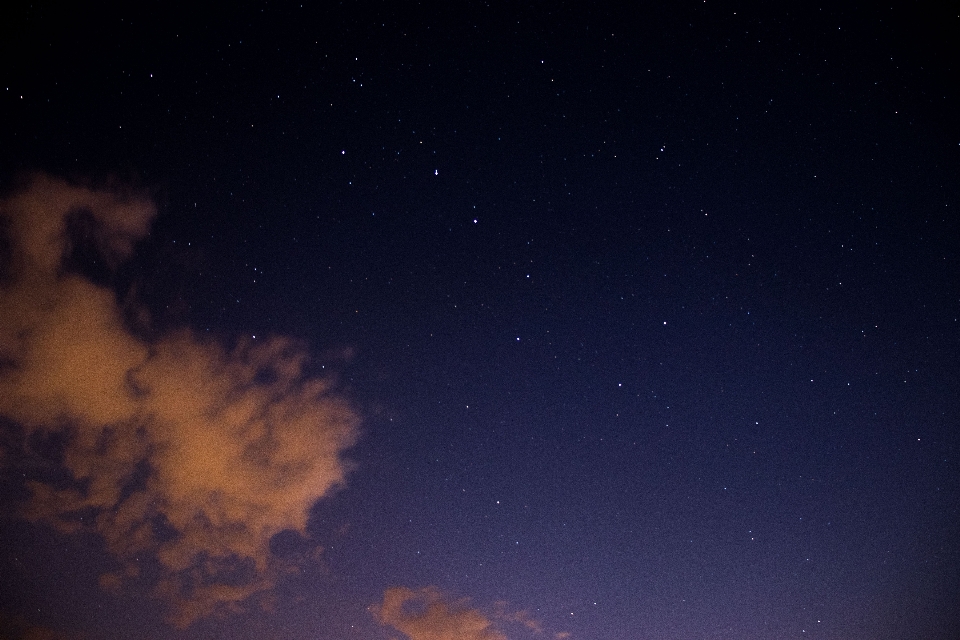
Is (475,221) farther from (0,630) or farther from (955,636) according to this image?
(955,636)

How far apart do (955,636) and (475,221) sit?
16541 mm

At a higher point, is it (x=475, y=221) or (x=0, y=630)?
(x=475, y=221)

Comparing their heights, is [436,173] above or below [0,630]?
above

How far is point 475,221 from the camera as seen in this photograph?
21.3 ft

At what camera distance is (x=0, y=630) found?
44.2ft

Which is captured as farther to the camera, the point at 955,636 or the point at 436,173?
the point at 955,636

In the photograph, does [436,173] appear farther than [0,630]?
No

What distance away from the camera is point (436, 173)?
6219mm

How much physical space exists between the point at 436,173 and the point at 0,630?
617 inches

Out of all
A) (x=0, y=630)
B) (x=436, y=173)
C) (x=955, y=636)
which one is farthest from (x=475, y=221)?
(x=955, y=636)

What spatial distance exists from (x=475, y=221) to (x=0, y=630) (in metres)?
15.6

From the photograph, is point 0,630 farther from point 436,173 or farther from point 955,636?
point 955,636

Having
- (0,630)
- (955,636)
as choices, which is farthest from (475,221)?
(955,636)

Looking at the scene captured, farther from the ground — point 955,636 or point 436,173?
point 436,173
